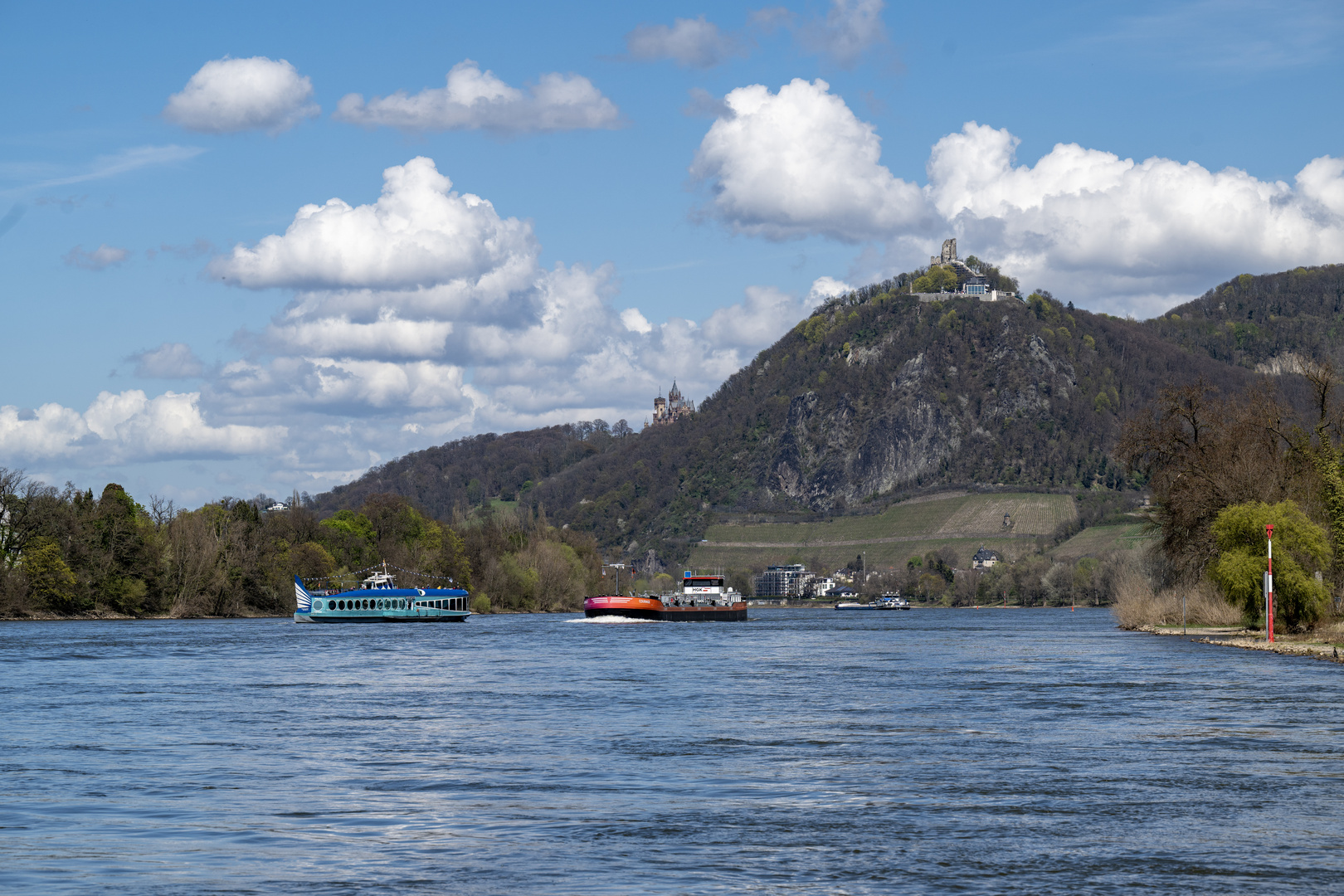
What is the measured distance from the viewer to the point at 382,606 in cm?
16438

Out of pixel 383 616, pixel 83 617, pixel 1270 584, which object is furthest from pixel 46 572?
pixel 1270 584

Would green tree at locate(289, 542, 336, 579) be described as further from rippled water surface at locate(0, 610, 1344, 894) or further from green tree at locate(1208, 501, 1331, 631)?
green tree at locate(1208, 501, 1331, 631)

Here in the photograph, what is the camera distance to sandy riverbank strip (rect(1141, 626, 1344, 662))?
209ft

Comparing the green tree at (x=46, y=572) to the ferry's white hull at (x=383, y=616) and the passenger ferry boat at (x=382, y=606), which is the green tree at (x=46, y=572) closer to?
the ferry's white hull at (x=383, y=616)

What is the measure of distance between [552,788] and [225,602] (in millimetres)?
144536

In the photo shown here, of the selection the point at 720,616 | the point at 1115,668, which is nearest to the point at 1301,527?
the point at 1115,668

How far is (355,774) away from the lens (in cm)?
2919

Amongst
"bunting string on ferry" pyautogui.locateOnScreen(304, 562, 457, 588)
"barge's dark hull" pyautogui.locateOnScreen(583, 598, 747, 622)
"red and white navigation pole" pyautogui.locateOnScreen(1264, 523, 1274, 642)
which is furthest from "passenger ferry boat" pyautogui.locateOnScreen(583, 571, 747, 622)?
"red and white navigation pole" pyautogui.locateOnScreen(1264, 523, 1274, 642)

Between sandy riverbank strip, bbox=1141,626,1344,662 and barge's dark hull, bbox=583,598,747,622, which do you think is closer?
sandy riverbank strip, bbox=1141,626,1344,662

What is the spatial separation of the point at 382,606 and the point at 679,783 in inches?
5566

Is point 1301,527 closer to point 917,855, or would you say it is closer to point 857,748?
point 857,748

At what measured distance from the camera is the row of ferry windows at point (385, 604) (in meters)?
161

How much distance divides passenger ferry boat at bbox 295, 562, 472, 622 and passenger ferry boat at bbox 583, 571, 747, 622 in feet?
55.4

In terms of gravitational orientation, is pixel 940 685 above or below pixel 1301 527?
below
